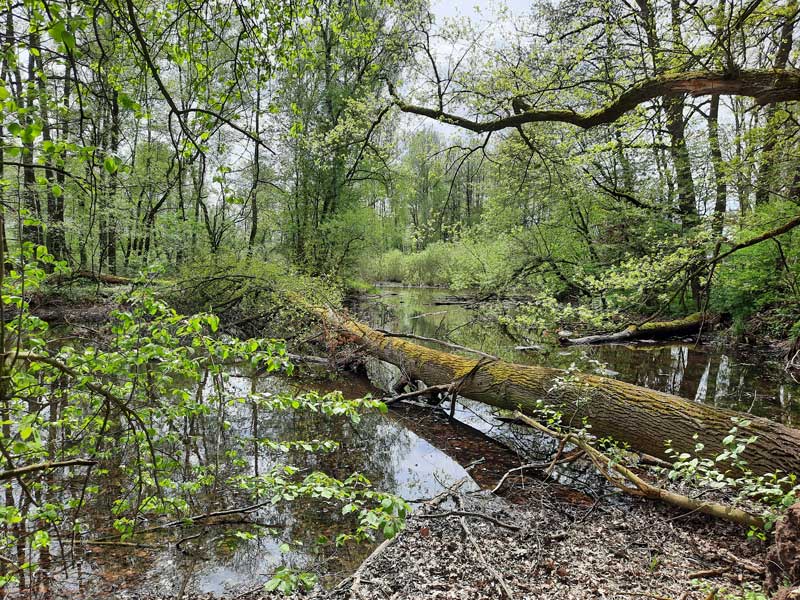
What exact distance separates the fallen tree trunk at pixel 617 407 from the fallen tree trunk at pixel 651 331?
5830 mm

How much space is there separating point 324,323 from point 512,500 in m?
5.48

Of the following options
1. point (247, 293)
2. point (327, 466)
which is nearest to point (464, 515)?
point (327, 466)

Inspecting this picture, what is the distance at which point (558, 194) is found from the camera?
527 inches

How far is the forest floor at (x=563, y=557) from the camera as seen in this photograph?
2.61 meters

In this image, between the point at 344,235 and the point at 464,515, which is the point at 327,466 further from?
the point at 344,235

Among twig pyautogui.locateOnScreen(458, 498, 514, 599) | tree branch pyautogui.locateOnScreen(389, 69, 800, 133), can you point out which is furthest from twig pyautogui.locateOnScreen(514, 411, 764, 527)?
tree branch pyautogui.locateOnScreen(389, 69, 800, 133)

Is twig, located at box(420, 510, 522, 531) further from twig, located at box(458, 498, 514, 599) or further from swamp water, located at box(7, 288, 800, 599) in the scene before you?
swamp water, located at box(7, 288, 800, 599)

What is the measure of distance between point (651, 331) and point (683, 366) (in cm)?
245

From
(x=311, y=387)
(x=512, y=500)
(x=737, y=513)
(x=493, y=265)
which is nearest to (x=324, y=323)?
(x=311, y=387)

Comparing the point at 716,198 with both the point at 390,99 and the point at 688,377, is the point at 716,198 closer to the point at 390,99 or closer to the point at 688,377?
the point at 688,377

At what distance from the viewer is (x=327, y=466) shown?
4.71m

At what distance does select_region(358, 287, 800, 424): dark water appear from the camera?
655cm

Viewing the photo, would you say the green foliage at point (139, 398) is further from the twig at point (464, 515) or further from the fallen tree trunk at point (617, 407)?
the fallen tree trunk at point (617, 407)

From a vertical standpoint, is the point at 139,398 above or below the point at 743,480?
above
